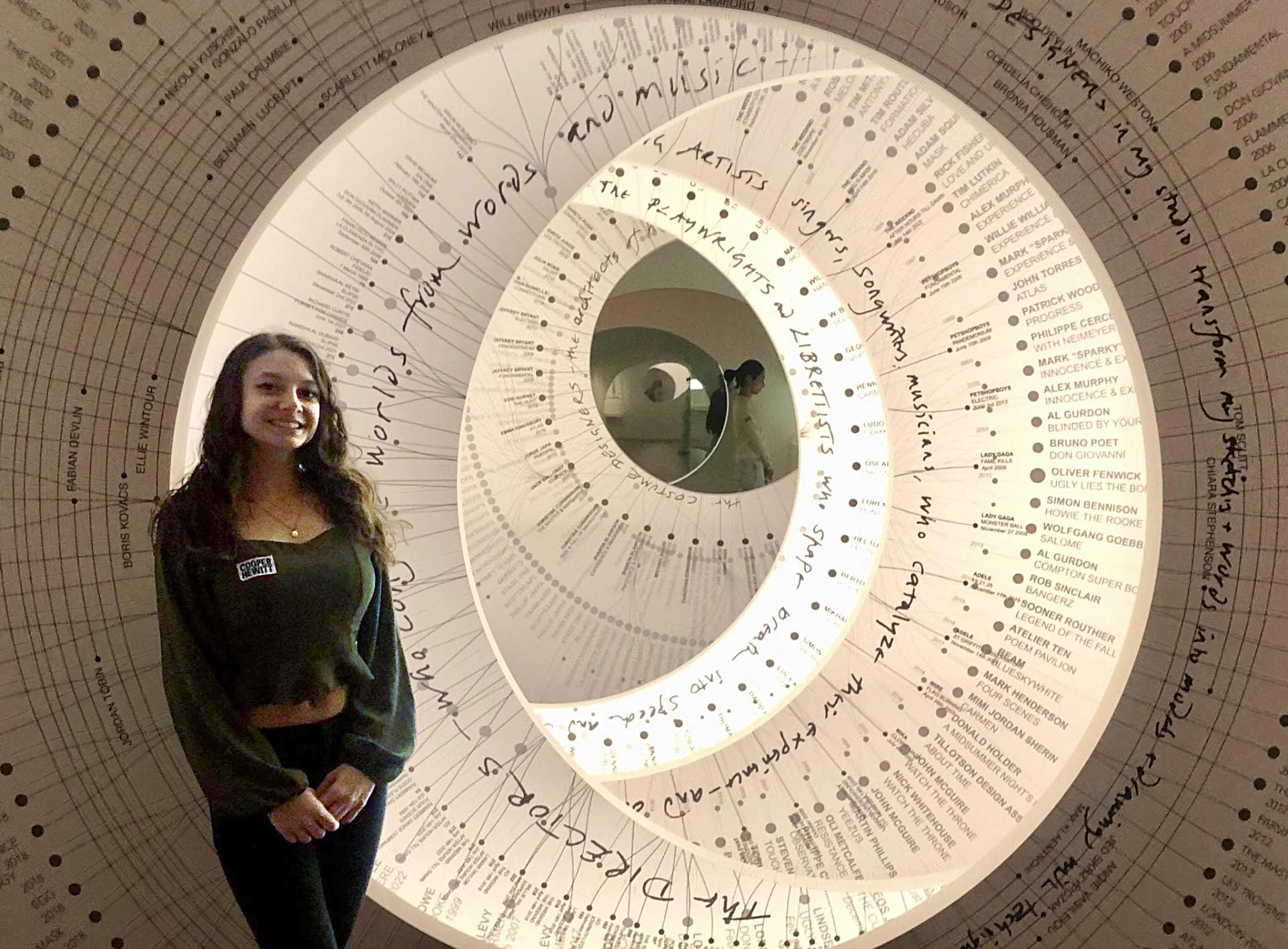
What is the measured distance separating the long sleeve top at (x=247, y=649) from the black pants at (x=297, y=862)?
2 centimetres

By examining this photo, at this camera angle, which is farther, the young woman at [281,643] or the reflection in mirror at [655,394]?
the reflection in mirror at [655,394]

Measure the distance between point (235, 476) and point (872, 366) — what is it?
1611 mm

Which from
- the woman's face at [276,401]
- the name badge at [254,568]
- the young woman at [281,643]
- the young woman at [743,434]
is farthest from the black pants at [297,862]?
the young woman at [743,434]

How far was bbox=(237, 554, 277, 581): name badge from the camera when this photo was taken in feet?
3.34

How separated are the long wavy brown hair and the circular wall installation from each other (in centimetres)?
26

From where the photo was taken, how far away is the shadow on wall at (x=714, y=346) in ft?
12.4

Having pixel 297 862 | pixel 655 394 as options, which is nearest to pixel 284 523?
pixel 297 862

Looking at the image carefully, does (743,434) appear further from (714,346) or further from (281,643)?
(281,643)

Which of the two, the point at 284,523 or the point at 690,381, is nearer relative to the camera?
the point at 284,523

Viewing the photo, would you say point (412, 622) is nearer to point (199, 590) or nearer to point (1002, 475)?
point (199, 590)

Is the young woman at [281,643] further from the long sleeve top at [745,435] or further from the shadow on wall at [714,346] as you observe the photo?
the long sleeve top at [745,435]

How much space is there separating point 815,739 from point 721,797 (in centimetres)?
25

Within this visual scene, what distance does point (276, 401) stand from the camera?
1.04 meters

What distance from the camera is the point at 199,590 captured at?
3.36 feet
